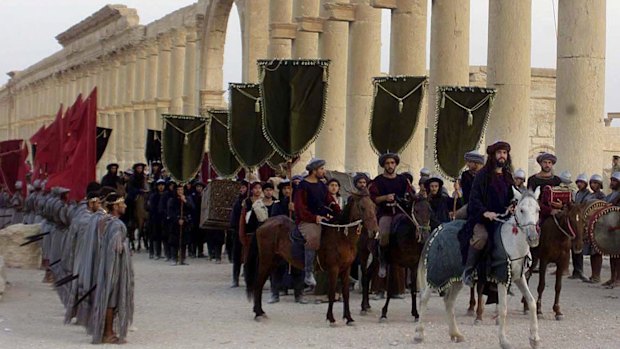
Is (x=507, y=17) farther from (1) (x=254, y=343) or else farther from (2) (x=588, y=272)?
(1) (x=254, y=343)

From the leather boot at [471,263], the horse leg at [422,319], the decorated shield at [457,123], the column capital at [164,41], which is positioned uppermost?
the column capital at [164,41]

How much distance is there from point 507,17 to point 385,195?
17.5ft

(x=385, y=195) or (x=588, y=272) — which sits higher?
(x=385, y=195)

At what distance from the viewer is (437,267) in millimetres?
12312

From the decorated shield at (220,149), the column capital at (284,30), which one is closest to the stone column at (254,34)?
the column capital at (284,30)

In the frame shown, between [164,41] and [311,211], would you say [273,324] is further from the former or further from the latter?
[164,41]

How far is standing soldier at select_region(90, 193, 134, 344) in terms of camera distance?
11.8 metres

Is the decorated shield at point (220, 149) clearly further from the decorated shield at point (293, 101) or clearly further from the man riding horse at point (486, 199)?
the man riding horse at point (486, 199)

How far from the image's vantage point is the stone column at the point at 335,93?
26562 mm

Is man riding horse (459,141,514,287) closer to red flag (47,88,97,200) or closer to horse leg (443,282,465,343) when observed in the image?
horse leg (443,282,465,343)

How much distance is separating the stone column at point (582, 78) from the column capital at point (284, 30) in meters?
10.8

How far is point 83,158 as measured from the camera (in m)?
14.1

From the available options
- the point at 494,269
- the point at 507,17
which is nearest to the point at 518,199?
the point at 494,269

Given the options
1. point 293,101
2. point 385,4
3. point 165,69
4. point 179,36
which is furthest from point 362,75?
point 165,69
